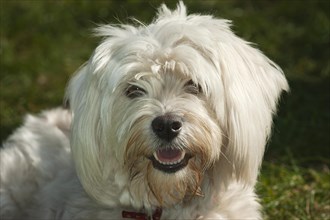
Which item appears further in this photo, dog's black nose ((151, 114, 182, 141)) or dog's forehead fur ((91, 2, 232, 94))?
dog's forehead fur ((91, 2, 232, 94))

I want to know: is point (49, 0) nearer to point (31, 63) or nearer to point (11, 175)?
point (31, 63)

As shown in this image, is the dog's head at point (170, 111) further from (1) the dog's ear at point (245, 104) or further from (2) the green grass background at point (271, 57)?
(2) the green grass background at point (271, 57)

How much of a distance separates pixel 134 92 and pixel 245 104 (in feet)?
1.88

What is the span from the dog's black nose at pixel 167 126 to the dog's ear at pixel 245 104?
1.09ft

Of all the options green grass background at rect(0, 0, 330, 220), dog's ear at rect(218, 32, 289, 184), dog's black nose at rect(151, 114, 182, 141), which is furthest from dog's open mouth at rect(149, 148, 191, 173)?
green grass background at rect(0, 0, 330, 220)

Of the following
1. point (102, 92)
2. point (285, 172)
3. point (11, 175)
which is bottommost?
point (285, 172)

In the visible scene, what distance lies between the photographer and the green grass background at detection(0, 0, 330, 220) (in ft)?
19.6

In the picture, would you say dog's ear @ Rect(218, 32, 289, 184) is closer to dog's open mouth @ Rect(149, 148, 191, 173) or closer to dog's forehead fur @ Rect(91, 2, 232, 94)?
dog's forehead fur @ Rect(91, 2, 232, 94)

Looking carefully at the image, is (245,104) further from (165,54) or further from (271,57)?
(271,57)

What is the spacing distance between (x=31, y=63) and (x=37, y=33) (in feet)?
1.97

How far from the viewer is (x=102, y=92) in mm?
4535

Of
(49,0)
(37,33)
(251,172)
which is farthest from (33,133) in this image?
(49,0)

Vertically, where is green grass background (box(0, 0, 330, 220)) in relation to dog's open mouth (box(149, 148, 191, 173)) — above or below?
below

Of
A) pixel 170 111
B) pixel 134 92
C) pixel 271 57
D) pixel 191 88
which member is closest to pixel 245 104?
pixel 191 88
